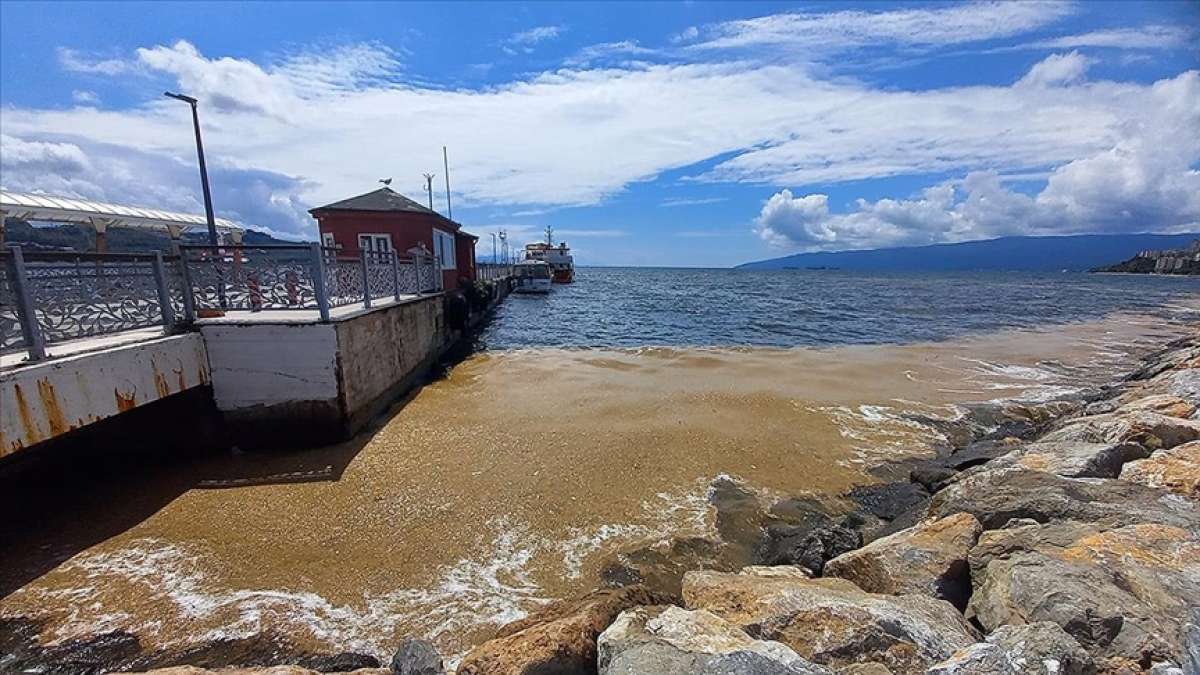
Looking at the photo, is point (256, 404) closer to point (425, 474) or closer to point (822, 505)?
point (425, 474)

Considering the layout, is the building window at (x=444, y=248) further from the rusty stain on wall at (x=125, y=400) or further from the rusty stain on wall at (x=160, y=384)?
the rusty stain on wall at (x=125, y=400)

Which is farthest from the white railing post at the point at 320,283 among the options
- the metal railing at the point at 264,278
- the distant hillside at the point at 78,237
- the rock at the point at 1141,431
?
the rock at the point at 1141,431

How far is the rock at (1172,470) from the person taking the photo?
4908mm

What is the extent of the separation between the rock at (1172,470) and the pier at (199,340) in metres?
10.7

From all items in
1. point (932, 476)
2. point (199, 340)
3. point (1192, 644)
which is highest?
point (199, 340)

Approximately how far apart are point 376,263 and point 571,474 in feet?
26.3

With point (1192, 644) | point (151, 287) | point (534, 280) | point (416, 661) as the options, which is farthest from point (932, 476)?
point (534, 280)

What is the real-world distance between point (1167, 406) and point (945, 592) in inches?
272

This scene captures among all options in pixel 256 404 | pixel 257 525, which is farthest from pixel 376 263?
pixel 257 525

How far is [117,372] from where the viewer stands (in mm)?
6547

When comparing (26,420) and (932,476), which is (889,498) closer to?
(932,476)

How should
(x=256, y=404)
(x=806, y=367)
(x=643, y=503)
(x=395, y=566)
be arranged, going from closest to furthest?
(x=395, y=566) < (x=643, y=503) < (x=256, y=404) < (x=806, y=367)

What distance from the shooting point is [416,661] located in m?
3.58

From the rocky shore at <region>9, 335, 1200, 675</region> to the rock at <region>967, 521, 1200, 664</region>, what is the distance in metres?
0.01
